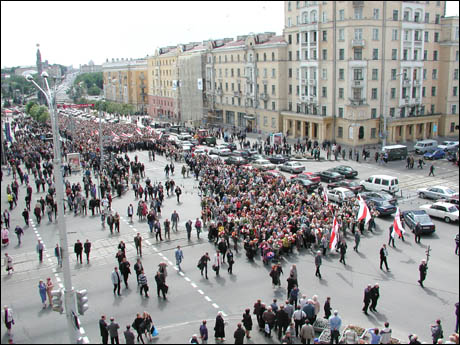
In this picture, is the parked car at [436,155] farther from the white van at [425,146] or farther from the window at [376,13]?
the window at [376,13]

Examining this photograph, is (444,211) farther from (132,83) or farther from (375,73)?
(132,83)

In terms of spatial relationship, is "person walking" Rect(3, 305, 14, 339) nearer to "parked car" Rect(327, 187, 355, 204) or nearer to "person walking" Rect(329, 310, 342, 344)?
"person walking" Rect(329, 310, 342, 344)

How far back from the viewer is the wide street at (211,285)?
48.9ft

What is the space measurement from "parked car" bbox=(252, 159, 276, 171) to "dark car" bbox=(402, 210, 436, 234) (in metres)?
16.6

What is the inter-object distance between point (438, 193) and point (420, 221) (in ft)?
24.7

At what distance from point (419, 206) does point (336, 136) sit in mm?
26258

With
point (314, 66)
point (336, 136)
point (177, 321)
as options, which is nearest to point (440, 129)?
point (336, 136)

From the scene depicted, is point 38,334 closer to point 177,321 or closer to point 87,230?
point 177,321

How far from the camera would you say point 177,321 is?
1519 cm

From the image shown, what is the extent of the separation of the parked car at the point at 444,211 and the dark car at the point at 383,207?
78.3 inches

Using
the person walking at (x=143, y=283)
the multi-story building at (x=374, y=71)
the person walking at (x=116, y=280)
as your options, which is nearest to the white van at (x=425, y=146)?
the multi-story building at (x=374, y=71)

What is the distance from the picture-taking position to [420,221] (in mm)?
23844

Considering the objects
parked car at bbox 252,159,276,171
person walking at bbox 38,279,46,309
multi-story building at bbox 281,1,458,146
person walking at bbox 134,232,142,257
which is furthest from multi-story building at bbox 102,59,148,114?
person walking at bbox 38,279,46,309

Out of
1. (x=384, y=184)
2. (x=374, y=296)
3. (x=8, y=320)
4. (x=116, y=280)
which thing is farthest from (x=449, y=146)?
(x=8, y=320)
